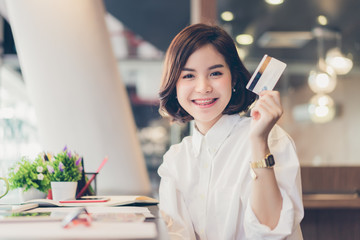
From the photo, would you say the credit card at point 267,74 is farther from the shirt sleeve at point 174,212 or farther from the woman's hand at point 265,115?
the shirt sleeve at point 174,212

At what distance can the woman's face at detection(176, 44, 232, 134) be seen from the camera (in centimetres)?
134

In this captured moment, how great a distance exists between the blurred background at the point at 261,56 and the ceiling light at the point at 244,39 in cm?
1

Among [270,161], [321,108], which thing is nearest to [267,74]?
[270,161]

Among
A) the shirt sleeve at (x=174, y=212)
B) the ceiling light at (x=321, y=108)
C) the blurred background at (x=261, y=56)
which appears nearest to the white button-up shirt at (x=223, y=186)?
the shirt sleeve at (x=174, y=212)

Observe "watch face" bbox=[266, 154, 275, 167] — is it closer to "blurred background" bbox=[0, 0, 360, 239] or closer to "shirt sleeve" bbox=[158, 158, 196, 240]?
"shirt sleeve" bbox=[158, 158, 196, 240]

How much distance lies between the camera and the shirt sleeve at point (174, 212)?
50.8 inches

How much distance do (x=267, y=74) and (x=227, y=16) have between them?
3324mm

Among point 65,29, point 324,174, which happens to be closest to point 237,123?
point 65,29

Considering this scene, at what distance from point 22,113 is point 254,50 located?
141 inches

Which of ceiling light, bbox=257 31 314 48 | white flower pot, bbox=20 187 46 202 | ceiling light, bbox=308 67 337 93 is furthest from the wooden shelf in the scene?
ceiling light, bbox=308 67 337 93

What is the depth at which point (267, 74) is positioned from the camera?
1.27 meters

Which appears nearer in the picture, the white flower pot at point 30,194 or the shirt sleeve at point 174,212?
the shirt sleeve at point 174,212

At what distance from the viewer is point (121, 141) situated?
299 centimetres

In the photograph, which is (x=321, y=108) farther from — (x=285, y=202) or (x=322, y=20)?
(x=285, y=202)
